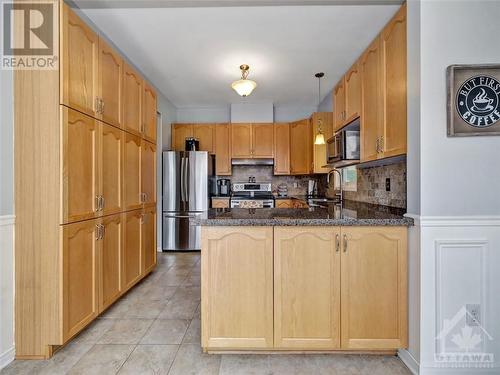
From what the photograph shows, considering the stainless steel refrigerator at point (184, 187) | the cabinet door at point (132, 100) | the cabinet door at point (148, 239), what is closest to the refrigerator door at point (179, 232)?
the stainless steel refrigerator at point (184, 187)

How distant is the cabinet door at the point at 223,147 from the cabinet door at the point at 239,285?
3.48 m

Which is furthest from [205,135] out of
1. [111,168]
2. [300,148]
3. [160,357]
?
[160,357]

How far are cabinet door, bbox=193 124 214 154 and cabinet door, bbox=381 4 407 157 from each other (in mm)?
3566

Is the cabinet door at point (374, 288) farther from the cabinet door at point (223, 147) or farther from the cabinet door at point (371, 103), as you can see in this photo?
the cabinet door at point (223, 147)

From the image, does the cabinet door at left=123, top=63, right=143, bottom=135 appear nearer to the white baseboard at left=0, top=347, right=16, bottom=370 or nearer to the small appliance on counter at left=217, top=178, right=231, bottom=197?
the white baseboard at left=0, top=347, right=16, bottom=370

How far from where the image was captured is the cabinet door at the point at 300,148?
5.03 meters

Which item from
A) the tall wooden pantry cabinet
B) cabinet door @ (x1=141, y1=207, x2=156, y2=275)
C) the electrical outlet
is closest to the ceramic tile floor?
the tall wooden pantry cabinet

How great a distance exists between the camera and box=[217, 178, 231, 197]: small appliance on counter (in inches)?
205

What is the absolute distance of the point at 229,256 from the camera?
5.67ft

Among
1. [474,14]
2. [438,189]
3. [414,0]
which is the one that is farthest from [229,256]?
[474,14]

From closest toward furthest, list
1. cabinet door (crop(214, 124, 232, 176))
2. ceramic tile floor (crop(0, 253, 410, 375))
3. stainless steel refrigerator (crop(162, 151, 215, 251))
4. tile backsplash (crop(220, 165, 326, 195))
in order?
ceramic tile floor (crop(0, 253, 410, 375)), stainless steel refrigerator (crop(162, 151, 215, 251)), cabinet door (crop(214, 124, 232, 176)), tile backsplash (crop(220, 165, 326, 195))

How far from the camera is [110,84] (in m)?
2.39

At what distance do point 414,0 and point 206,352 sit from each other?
261 centimetres

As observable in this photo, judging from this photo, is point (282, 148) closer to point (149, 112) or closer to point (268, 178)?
point (268, 178)
